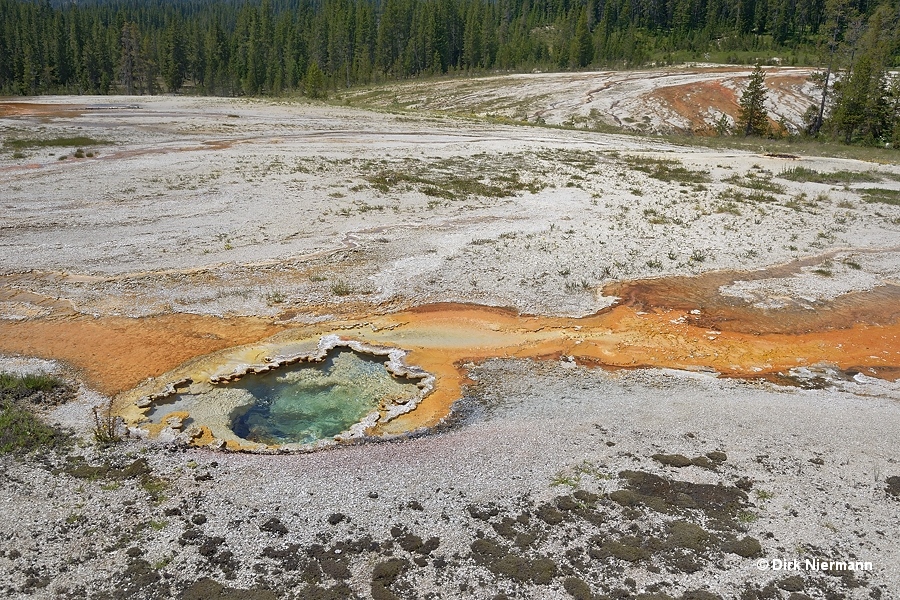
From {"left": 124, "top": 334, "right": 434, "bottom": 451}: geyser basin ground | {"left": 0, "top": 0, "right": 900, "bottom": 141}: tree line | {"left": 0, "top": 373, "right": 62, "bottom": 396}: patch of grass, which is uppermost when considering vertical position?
{"left": 0, "top": 0, "right": 900, "bottom": 141}: tree line

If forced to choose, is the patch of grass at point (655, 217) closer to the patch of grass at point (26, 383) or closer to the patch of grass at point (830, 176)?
the patch of grass at point (830, 176)

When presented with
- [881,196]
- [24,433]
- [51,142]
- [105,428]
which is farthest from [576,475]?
[51,142]

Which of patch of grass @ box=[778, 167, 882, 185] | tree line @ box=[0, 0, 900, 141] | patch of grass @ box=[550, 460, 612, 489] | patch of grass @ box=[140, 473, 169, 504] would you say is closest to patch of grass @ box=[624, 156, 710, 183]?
patch of grass @ box=[778, 167, 882, 185]

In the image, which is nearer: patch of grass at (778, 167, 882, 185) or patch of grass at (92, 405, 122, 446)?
patch of grass at (92, 405, 122, 446)

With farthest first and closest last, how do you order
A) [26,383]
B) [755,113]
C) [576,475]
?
[755,113]
[26,383]
[576,475]

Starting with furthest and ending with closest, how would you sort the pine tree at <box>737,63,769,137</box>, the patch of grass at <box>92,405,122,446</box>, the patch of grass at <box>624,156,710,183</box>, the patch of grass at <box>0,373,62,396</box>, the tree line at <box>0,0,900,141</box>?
the tree line at <box>0,0,900,141</box>
the pine tree at <box>737,63,769,137</box>
the patch of grass at <box>624,156,710,183</box>
the patch of grass at <box>0,373,62,396</box>
the patch of grass at <box>92,405,122,446</box>

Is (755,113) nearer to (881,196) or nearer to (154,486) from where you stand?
(881,196)

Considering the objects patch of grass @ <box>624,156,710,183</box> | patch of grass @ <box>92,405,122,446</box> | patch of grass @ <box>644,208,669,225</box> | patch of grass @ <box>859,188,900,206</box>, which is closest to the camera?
patch of grass @ <box>92,405,122,446</box>

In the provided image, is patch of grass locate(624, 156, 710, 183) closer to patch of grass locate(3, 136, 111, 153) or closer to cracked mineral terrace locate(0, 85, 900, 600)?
cracked mineral terrace locate(0, 85, 900, 600)
